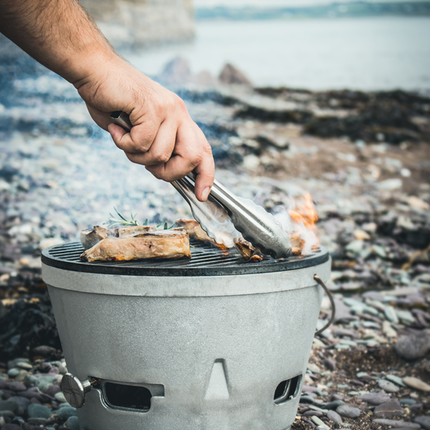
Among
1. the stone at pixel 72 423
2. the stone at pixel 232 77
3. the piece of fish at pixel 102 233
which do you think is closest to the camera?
the piece of fish at pixel 102 233

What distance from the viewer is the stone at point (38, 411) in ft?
6.32

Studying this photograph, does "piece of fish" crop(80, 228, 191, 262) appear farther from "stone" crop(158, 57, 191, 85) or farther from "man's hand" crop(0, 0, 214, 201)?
"stone" crop(158, 57, 191, 85)

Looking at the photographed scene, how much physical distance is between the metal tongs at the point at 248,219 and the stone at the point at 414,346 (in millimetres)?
1547

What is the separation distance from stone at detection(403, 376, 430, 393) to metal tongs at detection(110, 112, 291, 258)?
137cm

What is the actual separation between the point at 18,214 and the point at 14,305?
5.59ft

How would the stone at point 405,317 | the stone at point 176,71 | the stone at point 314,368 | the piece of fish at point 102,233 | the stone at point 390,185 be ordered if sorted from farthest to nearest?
the stone at point 176,71 → the stone at point 390,185 → the stone at point 405,317 → the stone at point 314,368 → the piece of fish at point 102,233

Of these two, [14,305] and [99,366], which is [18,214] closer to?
[14,305]

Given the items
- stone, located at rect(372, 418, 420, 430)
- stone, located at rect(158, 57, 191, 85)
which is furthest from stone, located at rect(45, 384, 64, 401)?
stone, located at rect(158, 57, 191, 85)

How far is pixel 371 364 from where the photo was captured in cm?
264

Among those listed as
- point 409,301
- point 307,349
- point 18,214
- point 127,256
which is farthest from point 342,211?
point 127,256

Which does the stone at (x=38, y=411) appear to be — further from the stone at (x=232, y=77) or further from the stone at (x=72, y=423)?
the stone at (x=232, y=77)

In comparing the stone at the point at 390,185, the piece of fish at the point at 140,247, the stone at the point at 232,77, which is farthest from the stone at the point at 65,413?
the stone at the point at 232,77

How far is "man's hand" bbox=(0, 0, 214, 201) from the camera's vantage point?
4.08 ft

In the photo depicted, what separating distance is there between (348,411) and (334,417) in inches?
3.7
